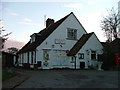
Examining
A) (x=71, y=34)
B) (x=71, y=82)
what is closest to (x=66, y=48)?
(x=71, y=34)

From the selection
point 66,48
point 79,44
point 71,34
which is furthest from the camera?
point 71,34

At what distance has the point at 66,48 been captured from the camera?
2761cm

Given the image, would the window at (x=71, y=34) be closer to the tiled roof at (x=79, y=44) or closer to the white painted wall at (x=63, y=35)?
the white painted wall at (x=63, y=35)

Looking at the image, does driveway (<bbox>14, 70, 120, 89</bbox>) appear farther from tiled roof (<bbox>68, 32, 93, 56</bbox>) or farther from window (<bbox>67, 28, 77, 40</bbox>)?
window (<bbox>67, 28, 77, 40</bbox>)

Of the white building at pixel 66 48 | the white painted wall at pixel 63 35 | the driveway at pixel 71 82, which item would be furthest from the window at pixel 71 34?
the driveway at pixel 71 82

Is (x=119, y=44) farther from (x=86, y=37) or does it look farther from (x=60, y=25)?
(x=60, y=25)

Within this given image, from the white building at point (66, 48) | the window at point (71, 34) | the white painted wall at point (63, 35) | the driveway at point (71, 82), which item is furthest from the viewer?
the window at point (71, 34)

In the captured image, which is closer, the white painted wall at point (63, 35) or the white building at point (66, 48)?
the white painted wall at point (63, 35)

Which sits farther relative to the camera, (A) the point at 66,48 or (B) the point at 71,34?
(B) the point at 71,34

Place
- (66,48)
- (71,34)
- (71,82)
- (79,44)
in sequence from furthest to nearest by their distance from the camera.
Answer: (71,34) < (79,44) < (66,48) < (71,82)

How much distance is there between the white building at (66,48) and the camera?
25797 millimetres

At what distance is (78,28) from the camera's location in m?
29.4

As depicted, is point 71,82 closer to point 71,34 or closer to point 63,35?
point 63,35

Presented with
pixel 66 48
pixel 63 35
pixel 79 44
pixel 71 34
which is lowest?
pixel 66 48
